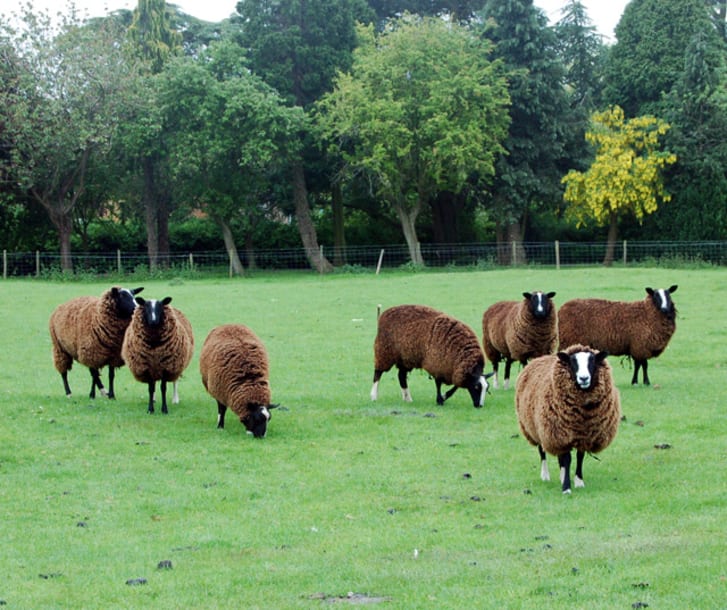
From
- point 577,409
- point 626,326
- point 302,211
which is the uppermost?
point 302,211

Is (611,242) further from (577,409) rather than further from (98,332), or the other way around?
(577,409)

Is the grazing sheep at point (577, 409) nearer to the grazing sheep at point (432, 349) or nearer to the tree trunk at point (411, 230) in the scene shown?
the grazing sheep at point (432, 349)

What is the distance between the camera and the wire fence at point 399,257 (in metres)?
47.0

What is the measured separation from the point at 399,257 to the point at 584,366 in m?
43.8

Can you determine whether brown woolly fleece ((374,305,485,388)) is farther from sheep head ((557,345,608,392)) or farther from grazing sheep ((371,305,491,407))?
sheep head ((557,345,608,392))

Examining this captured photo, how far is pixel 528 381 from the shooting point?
1182 centimetres

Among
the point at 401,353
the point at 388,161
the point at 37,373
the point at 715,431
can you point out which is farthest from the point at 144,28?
the point at 715,431

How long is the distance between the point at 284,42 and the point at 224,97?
5.43 m

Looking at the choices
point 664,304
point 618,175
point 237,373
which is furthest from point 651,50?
point 237,373

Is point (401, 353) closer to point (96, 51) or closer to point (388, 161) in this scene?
point (388, 161)

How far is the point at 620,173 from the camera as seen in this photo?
157 ft

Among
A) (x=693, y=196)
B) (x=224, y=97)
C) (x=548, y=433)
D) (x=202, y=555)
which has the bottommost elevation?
(x=202, y=555)

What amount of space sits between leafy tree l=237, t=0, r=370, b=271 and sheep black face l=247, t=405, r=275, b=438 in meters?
37.9

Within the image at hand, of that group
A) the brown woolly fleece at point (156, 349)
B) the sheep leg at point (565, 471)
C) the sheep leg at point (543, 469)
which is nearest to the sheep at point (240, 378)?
the brown woolly fleece at point (156, 349)
